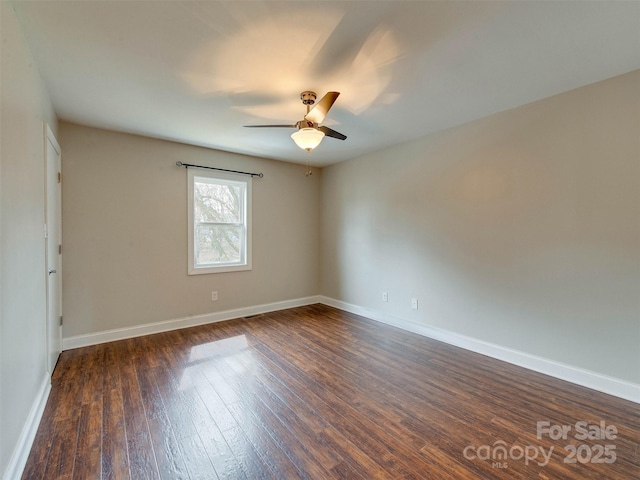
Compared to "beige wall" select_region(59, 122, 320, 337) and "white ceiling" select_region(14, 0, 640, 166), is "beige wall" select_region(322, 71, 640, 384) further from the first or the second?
"beige wall" select_region(59, 122, 320, 337)

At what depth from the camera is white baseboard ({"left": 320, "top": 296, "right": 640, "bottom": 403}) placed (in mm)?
2242

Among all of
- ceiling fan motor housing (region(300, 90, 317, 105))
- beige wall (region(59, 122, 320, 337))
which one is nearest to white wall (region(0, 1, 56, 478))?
beige wall (region(59, 122, 320, 337))

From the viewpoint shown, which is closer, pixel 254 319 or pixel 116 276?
→ pixel 116 276

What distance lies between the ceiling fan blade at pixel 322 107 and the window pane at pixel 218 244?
8.21 ft

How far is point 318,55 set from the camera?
1943mm

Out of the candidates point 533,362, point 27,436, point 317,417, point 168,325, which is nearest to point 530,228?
point 533,362

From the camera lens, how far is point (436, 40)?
71.7 inches

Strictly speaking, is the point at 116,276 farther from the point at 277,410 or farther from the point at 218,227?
the point at 277,410

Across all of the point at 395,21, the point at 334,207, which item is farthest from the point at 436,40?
the point at 334,207

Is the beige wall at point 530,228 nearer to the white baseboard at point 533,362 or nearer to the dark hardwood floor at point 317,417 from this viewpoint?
the white baseboard at point 533,362

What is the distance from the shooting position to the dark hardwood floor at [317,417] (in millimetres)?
1581

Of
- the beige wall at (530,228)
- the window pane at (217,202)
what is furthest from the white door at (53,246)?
the beige wall at (530,228)

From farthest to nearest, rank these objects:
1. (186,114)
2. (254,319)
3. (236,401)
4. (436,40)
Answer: (254,319) → (186,114) → (236,401) → (436,40)

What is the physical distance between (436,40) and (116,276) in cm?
390
